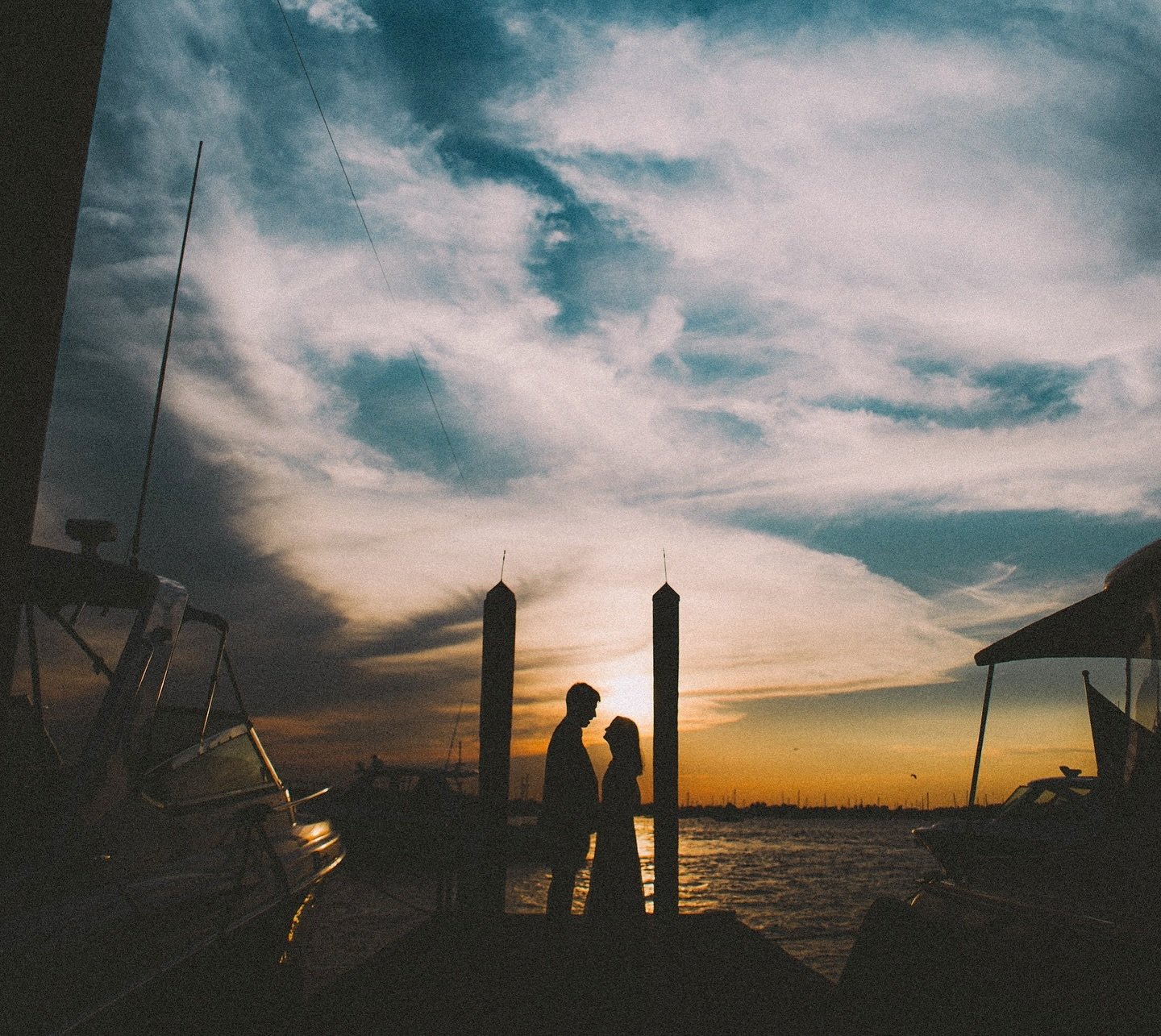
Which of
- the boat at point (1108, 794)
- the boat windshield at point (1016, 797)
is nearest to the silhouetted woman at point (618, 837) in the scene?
the boat at point (1108, 794)

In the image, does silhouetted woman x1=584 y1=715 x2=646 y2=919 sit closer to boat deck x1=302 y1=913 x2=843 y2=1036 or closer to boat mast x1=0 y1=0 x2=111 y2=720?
boat deck x1=302 y1=913 x2=843 y2=1036

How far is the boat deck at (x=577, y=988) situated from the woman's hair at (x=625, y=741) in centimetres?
142

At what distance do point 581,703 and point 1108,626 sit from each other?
3914 mm

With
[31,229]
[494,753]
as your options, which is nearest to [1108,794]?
[31,229]

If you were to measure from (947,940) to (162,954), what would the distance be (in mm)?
4155

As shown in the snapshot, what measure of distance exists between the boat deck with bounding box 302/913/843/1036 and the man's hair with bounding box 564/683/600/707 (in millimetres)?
1922

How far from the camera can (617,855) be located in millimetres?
6660

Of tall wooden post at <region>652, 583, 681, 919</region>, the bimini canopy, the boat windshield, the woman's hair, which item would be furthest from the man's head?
Answer: the boat windshield

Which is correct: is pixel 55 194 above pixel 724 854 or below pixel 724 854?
above

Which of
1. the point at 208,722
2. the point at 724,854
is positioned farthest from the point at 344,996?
the point at 724,854

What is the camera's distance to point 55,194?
1.38 metres

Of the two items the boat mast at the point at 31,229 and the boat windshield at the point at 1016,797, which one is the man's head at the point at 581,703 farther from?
the boat windshield at the point at 1016,797

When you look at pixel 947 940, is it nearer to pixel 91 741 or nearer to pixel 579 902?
pixel 91 741

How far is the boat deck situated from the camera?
18.7 feet
